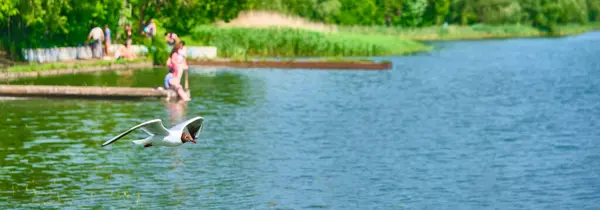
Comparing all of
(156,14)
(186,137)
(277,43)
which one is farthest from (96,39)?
(186,137)

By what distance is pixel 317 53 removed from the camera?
72562mm

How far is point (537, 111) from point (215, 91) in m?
11.2

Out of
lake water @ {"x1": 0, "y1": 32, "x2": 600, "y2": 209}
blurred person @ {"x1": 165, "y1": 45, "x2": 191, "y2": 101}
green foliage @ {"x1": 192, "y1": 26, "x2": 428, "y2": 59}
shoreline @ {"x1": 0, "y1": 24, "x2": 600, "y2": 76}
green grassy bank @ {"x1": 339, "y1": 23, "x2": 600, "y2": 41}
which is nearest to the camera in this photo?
lake water @ {"x1": 0, "y1": 32, "x2": 600, "y2": 209}

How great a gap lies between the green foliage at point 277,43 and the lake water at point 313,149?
17.0 m

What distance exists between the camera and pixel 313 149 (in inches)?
1195

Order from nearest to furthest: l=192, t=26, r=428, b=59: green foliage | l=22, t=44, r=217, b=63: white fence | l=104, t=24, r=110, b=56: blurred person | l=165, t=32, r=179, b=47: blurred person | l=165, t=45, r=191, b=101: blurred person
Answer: l=165, t=45, r=191, b=101: blurred person → l=165, t=32, r=179, b=47: blurred person → l=22, t=44, r=217, b=63: white fence → l=104, t=24, r=110, b=56: blurred person → l=192, t=26, r=428, b=59: green foliage

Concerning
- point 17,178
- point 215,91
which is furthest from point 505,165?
point 215,91

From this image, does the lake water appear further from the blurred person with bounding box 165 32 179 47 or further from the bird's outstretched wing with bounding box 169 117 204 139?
the bird's outstretched wing with bounding box 169 117 204 139

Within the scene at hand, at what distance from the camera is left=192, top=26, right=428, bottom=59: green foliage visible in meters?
70.9

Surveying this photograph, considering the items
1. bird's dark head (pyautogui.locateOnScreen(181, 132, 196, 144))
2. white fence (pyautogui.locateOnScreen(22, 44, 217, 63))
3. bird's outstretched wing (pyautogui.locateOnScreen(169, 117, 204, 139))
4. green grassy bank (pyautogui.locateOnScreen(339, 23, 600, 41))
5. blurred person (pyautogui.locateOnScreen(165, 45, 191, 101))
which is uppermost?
bird's outstretched wing (pyautogui.locateOnScreen(169, 117, 204, 139))

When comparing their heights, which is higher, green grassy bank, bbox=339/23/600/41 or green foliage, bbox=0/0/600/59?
green foliage, bbox=0/0/600/59

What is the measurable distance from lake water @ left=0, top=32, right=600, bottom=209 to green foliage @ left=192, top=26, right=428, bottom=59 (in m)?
17.0

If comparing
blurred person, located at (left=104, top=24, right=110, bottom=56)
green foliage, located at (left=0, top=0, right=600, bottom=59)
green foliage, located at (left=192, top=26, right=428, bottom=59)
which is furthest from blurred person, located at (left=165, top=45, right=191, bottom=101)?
green foliage, located at (left=192, top=26, right=428, bottom=59)

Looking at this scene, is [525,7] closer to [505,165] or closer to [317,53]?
[317,53]
